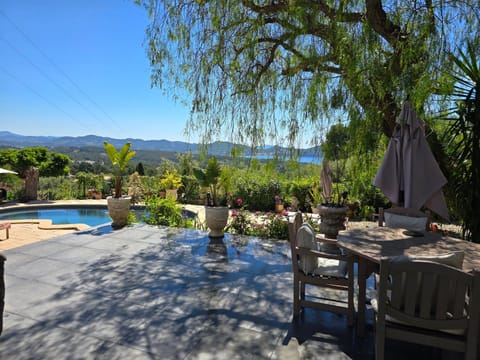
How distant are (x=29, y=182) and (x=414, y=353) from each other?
47.2ft

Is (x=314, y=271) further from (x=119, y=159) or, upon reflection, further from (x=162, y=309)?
(x=119, y=159)

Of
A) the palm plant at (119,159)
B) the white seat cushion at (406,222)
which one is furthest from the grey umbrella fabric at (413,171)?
the palm plant at (119,159)

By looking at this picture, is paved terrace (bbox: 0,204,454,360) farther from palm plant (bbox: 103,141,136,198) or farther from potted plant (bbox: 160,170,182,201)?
potted plant (bbox: 160,170,182,201)

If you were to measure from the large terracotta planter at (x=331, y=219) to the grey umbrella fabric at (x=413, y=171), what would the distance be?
179 centimetres

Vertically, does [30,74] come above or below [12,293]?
above

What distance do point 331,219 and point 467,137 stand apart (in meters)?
2.37

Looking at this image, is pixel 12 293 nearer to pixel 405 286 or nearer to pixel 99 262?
pixel 99 262

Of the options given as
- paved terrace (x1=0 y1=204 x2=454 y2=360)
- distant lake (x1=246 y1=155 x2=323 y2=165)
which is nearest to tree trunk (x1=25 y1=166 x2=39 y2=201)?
paved terrace (x1=0 y1=204 x2=454 y2=360)

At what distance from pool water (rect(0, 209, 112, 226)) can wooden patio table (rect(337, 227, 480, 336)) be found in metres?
9.48

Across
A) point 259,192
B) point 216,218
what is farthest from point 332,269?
point 259,192

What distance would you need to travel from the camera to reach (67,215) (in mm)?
11180

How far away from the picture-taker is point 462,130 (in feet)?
12.8

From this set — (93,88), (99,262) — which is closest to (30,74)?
(93,88)

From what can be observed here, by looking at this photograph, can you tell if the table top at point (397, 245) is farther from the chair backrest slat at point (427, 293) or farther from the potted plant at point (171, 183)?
the potted plant at point (171, 183)
